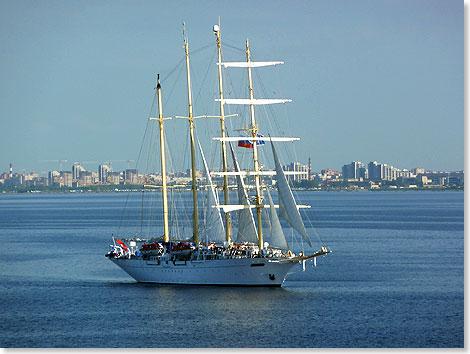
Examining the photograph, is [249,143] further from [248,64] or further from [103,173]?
[103,173]

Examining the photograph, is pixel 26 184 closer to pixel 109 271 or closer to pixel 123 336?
pixel 109 271

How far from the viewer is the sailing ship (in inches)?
1389

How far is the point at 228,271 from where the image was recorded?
117 feet

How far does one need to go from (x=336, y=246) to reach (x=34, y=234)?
2654 cm

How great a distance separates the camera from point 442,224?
251 feet

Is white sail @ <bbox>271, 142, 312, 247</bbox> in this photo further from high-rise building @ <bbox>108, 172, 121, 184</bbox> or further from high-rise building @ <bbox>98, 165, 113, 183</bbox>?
high-rise building @ <bbox>98, 165, 113, 183</bbox>

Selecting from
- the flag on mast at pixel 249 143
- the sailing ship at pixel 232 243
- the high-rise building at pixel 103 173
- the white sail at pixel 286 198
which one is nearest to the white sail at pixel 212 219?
the sailing ship at pixel 232 243

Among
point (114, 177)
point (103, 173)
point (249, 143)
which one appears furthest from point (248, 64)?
point (103, 173)

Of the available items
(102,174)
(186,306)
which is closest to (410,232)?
(186,306)

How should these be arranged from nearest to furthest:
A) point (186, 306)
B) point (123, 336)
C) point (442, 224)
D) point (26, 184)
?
point (123, 336)
point (186, 306)
point (442, 224)
point (26, 184)

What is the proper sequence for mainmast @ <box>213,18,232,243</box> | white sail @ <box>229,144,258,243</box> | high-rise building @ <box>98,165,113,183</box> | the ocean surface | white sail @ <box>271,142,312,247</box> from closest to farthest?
the ocean surface < white sail @ <box>271,142,312,247</box> < white sail @ <box>229,144,258,243</box> < mainmast @ <box>213,18,232,243</box> < high-rise building @ <box>98,165,113,183</box>

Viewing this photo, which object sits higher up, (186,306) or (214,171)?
(214,171)

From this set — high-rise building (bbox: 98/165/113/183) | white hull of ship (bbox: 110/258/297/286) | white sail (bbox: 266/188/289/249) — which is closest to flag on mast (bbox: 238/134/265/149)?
white sail (bbox: 266/188/289/249)

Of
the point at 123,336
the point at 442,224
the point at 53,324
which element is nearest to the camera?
the point at 123,336
